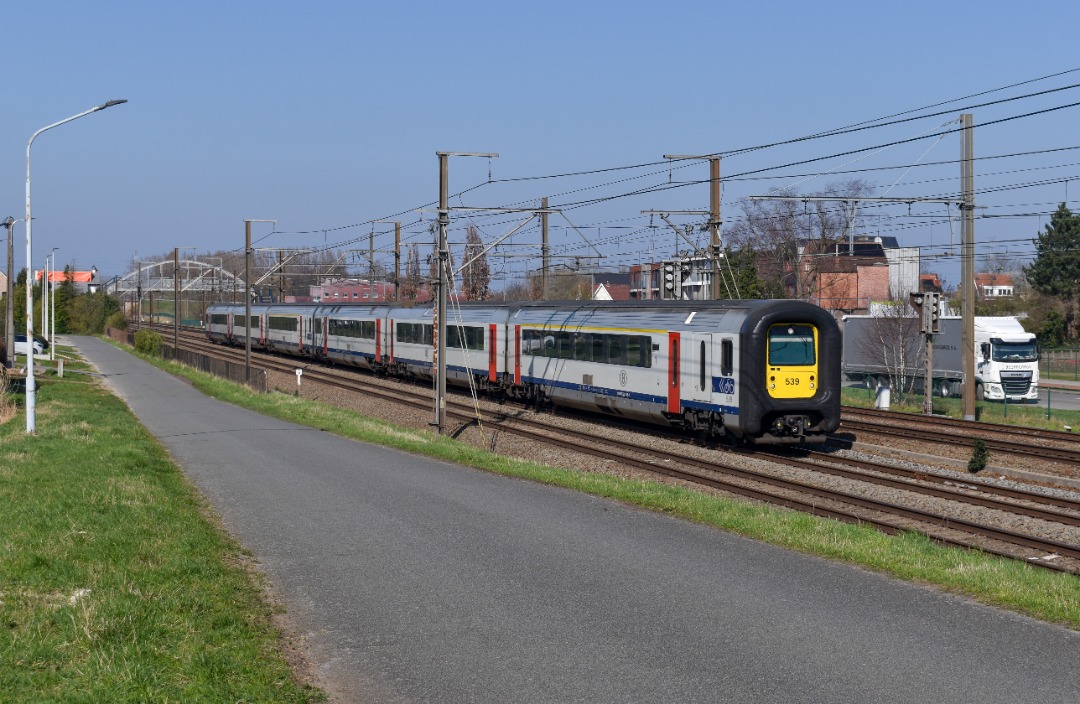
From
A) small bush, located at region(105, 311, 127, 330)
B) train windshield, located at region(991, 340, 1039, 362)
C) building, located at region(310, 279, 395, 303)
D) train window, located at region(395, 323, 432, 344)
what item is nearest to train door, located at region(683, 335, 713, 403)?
train window, located at region(395, 323, 432, 344)

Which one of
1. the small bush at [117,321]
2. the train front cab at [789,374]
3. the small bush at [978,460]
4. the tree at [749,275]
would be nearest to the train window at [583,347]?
the train front cab at [789,374]

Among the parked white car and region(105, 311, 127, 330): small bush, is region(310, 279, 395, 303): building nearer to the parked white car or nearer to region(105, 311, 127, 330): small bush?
region(105, 311, 127, 330): small bush

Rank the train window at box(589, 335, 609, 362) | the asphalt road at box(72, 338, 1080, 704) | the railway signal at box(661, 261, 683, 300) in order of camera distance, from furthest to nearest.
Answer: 1. the railway signal at box(661, 261, 683, 300)
2. the train window at box(589, 335, 609, 362)
3. the asphalt road at box(72, 338, 1080, 704)

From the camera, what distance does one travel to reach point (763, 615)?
946cm

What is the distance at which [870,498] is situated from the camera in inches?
710

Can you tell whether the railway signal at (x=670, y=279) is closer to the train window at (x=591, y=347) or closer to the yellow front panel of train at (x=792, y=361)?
the train window at (x=591, y=347)

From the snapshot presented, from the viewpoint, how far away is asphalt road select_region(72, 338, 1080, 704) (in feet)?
25.2

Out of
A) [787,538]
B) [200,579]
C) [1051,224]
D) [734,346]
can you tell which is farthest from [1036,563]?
[1051,224]

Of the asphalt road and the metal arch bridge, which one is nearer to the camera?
the asphalt road

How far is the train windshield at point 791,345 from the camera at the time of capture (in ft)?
76.5

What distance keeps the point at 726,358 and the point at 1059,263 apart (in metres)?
61.6

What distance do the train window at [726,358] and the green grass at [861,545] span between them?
494 cm

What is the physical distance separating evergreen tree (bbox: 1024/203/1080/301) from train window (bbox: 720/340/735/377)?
5973cm

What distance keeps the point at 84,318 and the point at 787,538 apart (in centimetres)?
10660
